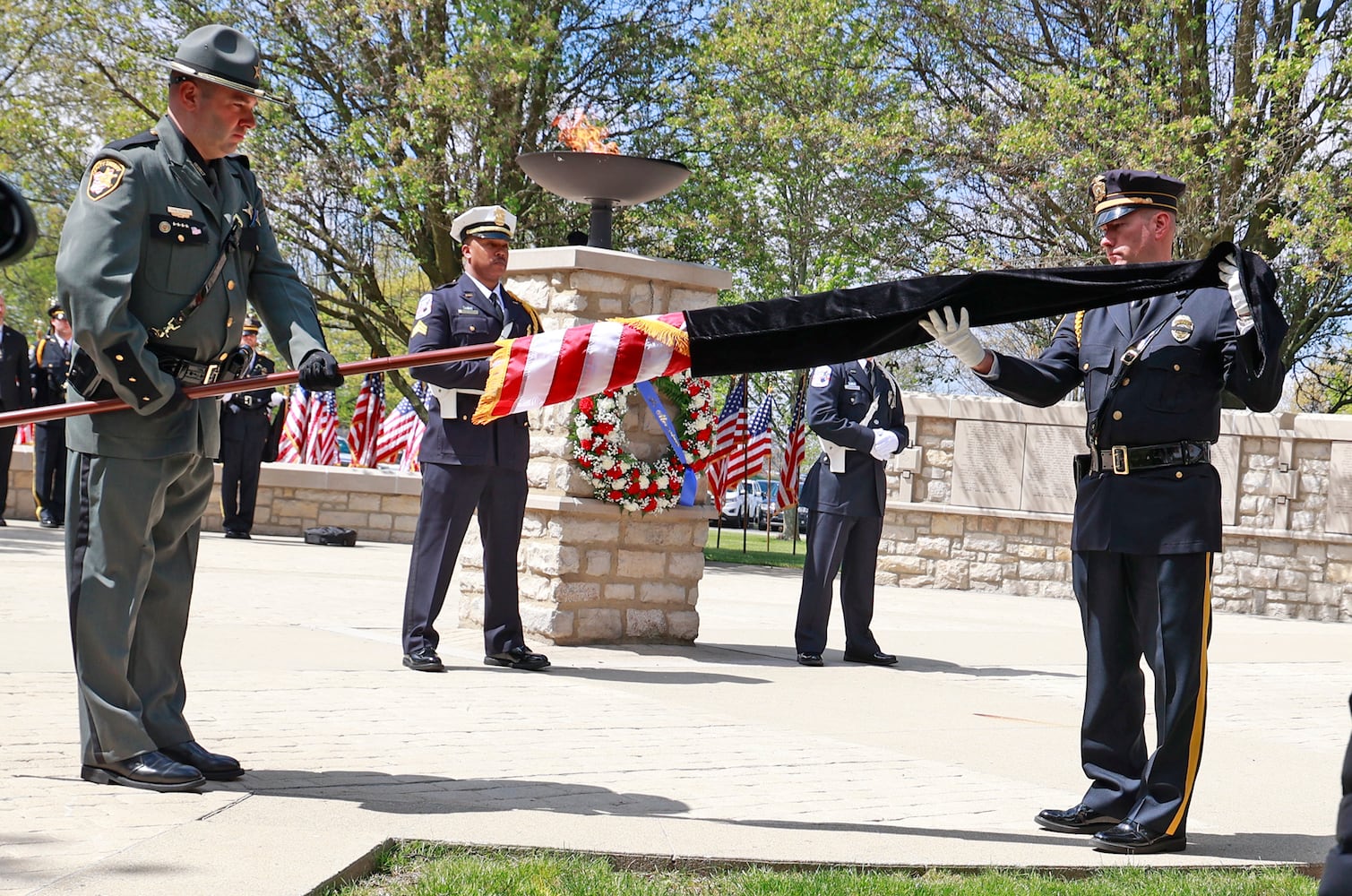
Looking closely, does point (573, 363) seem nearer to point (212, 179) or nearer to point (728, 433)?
point (212, 179)

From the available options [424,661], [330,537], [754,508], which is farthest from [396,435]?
[754,508]

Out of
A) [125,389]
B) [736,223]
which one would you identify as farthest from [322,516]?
[125,389]

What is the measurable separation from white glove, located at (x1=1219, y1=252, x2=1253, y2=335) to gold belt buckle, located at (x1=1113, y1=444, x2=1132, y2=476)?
1.76 ft

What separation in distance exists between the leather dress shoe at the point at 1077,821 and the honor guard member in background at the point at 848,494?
3.97 metres

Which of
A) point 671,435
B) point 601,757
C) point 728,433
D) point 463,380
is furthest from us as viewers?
point 728,433

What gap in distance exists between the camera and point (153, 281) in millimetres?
4469

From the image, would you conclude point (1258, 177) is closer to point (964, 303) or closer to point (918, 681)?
point (918, 681)

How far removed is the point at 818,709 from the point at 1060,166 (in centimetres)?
1196

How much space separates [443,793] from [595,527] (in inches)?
163

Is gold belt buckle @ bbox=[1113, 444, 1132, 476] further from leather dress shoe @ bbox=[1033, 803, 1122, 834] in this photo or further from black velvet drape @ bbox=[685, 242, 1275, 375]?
leather dress shoe @ bbox=[1033, 803, 1122, 834]

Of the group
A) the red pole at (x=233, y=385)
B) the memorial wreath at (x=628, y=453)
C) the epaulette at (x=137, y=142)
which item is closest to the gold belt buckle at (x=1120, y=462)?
the red pole at (x=233, y=385)

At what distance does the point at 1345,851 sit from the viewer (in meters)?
1.85

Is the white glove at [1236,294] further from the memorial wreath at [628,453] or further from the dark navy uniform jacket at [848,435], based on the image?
the memorial wreath at [628,453]

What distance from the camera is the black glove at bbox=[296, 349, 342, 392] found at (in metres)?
4.44
